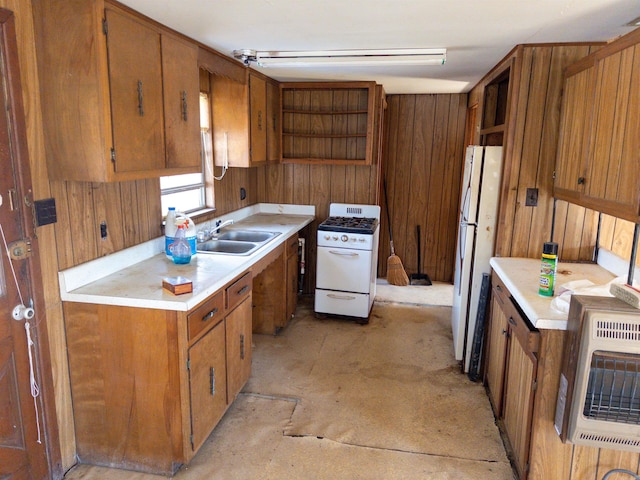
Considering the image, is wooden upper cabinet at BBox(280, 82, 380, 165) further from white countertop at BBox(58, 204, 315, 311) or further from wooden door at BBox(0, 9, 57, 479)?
wooden door at BBox(0, 9, 57, 479)

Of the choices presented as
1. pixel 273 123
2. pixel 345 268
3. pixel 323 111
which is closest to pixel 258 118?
pixel 273 123

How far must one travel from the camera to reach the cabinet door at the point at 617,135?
1.75 meters

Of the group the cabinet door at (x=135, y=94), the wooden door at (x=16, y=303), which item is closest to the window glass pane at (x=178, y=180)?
the cabinet door at (x=135, y=94)

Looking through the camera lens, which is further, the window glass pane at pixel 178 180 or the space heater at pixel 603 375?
the window glass pane at pixel 178 180

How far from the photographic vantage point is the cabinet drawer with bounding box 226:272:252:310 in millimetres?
2451

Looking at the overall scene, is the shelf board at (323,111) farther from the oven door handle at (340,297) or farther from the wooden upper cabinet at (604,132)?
the wooden upper cabinet at (604,132)

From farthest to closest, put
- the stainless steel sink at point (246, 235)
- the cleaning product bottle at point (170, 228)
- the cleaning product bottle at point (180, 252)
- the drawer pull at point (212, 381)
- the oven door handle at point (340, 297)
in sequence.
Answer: the oven door handle at point (340, 297), the stainless steel sink at point (246, 235), the cleaning product bottle at point (170, 228), the cleaning product bottle at point (180, 252), the drawer pull at point (212, 381)

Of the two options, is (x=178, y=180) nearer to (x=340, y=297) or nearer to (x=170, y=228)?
(x=170, y=228)

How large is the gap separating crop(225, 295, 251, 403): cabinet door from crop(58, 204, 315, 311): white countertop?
0.26 meters

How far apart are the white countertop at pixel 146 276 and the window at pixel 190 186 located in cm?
39

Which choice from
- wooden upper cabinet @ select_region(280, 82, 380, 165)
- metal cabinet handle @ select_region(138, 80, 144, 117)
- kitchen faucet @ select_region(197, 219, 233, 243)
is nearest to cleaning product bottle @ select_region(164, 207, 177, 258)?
kitchen faucet @ select_region(197, 219, 233, 243)

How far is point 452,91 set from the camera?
4.75m

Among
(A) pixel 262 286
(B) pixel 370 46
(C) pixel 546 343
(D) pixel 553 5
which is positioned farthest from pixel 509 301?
(A) pixel 262 286

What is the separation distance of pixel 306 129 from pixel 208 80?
1237 mm
